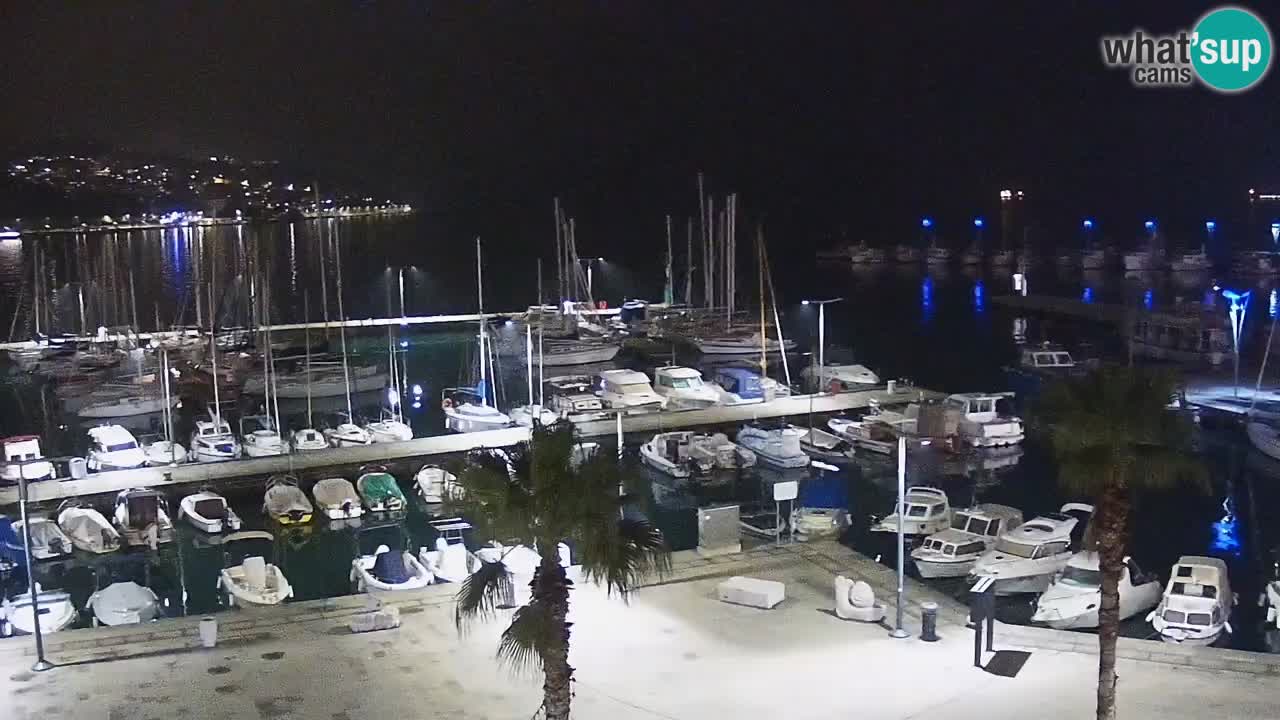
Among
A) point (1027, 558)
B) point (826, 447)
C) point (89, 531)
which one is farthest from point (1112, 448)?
point (826, 447)

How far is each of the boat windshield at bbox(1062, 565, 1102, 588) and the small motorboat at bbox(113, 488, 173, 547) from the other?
21.4 metres

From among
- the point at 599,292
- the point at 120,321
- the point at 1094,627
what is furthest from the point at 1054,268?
the point at 1094,627

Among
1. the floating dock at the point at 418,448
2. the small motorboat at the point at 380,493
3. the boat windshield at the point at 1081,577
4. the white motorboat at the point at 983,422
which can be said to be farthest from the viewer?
the white motorboat at the point at 983,422

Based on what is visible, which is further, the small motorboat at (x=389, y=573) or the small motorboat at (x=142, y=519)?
the small motorboat at (x=142, y=519)

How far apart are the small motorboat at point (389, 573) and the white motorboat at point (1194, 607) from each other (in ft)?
43.4

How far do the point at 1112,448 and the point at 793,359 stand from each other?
48964mm

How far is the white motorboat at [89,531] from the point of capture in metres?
31.4

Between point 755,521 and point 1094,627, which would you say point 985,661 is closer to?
point 1094,627

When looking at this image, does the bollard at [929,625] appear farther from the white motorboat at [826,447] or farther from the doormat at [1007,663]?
the white motorboat at [826,447]

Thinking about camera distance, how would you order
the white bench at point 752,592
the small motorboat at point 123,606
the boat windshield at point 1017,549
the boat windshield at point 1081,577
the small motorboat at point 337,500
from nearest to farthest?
the white bench at point 752,592 → the boat windshield at point 1081,577 → the small motorboat at point 123,606 → the boat windshield at point 1017,549 → the small motorboat at point 337,500

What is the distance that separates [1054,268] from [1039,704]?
119111 mm

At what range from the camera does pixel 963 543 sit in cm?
2725

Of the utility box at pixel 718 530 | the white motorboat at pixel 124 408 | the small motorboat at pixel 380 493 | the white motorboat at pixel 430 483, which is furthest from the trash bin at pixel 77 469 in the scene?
the utility box at pixel 718 530

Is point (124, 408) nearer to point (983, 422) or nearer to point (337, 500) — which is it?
point (337, 500)
